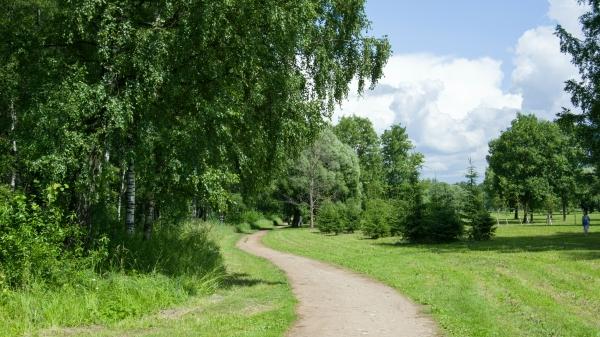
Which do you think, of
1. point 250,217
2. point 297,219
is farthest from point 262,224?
point 297,219

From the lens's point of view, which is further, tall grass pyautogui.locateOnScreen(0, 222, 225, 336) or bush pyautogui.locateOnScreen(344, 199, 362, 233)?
bush pyautogui.locateOnScreen(344, 199, 362, 233)

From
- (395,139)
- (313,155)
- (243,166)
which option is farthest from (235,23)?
(395,139)

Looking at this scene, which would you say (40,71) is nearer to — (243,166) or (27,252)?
(27,252)

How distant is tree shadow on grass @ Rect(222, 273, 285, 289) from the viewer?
49.9 feet

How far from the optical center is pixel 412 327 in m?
9.62

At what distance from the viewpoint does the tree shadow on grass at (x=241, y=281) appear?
15195mm

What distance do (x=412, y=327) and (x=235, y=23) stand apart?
26.9 ft

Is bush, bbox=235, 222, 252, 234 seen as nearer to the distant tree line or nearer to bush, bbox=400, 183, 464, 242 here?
bush, bbox=400, 183, 464, 242

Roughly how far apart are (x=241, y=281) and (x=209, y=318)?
18.9 feet

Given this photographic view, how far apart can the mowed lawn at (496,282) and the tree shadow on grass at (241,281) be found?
3653mm

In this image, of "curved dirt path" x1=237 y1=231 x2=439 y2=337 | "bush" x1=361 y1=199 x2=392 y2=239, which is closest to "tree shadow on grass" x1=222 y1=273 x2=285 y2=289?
"curved dirt path" x1=237 y1=231 x2=439 y2=337

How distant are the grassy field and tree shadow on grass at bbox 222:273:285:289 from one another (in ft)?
0.82

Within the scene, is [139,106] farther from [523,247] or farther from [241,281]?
[523,247]

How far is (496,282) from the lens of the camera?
50.4 ft
